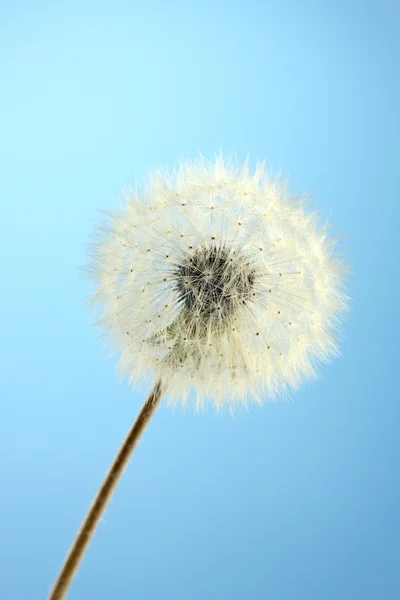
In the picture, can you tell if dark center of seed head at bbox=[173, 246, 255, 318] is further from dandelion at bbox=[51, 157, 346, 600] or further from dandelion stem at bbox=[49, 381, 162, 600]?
dandelion stem at bbox=[49, 381, 162, 600]

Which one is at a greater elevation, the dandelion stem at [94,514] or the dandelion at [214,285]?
the dandelion at [214,285]

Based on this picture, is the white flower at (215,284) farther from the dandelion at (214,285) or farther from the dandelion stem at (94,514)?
the dandelion stem at (94,514)

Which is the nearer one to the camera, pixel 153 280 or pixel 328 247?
pixel 153 280

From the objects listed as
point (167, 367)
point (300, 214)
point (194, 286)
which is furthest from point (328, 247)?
point (167, 367)

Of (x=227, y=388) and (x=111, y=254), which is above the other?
(x=111, y=254)

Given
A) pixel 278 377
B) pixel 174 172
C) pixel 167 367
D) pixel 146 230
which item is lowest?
pixel 167 367

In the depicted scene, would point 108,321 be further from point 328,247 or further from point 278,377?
point 328,247

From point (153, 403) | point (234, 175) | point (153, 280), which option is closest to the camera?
point (153, 403)

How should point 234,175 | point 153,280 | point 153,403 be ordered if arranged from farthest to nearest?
point 234,175, point 153,280, point 153,403

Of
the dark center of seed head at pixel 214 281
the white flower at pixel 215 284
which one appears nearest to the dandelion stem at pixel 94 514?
the white flower at pixel 215 284
